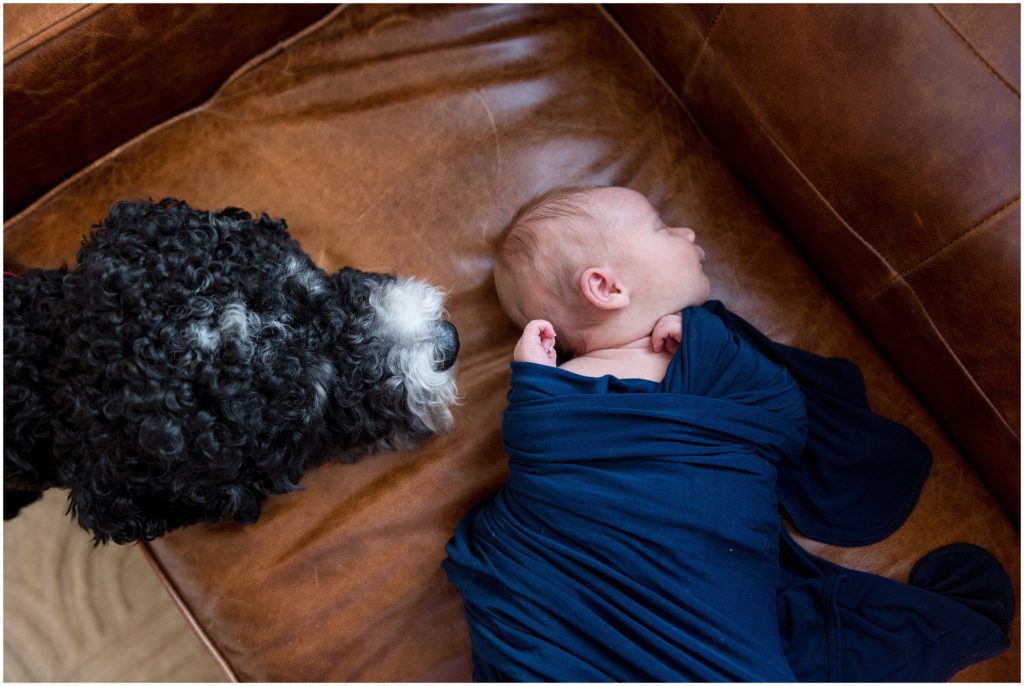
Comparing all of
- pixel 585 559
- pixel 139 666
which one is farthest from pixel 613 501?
pixel 139 666

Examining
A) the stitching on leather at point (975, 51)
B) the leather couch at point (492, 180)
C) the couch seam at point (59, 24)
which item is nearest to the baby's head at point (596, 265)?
the leather couch at point (492, 180)

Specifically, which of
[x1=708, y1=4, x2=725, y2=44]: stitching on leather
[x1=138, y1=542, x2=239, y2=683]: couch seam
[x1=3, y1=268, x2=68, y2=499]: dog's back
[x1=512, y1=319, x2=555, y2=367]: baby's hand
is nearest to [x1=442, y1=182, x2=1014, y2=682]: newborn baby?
[x1=512, y1=319, x2=555, y2=367]: baby's hand

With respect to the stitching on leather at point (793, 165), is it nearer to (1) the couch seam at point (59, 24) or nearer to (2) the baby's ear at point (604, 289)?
(2) the baby's ear at point (604, 289)

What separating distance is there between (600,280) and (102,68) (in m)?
0.83

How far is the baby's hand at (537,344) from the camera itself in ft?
3.65

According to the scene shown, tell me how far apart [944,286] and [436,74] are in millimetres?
898

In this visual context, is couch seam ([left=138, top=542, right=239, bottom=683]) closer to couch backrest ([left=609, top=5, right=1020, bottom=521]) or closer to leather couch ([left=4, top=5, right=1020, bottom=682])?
leather couch ([left=4, top=5, right=1020, bottom=682])

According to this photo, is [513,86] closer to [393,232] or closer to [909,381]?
[393,232]

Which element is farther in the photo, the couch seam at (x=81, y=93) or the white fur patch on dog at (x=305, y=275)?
the couch seam at (x=81, y=93)

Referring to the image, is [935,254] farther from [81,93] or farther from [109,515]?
[81,93]

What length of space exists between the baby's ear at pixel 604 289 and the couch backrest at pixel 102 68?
730 mm

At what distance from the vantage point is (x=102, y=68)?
1.14 meters

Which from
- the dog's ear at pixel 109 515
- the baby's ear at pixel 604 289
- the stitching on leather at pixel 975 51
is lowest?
the baby's ear at pixel 604 289

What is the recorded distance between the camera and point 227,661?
3.81ft
